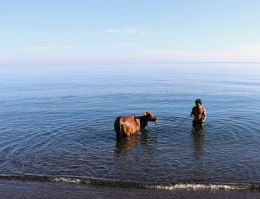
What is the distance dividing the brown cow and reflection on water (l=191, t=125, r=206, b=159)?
288cm

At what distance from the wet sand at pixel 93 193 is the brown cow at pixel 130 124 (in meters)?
7.13

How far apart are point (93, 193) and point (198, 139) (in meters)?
8.99

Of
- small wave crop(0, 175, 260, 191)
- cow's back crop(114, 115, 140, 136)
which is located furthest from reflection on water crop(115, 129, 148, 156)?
small wave crop(0, 175, 260, 191)

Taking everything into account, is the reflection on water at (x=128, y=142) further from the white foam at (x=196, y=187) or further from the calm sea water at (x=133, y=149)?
the white foam at (x=196, y=187)

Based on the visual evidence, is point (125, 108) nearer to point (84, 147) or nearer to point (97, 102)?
point (97, 102)

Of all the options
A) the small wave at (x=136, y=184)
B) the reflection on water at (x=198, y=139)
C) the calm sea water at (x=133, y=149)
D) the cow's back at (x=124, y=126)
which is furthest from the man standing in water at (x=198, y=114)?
the small wave at (x=136, y=184)

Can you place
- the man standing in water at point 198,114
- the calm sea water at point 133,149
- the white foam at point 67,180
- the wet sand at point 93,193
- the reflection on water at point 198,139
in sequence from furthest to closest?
the man standing in water at point 198,114
the reflection on water at point 198,139
the calm sea water at point 133,149
the white foam at point 67,180
the wet sand at point 93,193

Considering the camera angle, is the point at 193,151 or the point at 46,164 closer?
the point at 46,164

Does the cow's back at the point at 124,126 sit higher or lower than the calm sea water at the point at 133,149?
higher

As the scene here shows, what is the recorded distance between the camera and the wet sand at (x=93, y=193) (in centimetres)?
1212

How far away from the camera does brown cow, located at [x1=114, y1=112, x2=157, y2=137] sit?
20.0 m

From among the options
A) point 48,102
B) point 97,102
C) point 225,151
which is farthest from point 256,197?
point 48,102

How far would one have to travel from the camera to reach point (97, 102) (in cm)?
3747

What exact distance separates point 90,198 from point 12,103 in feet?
94.3
